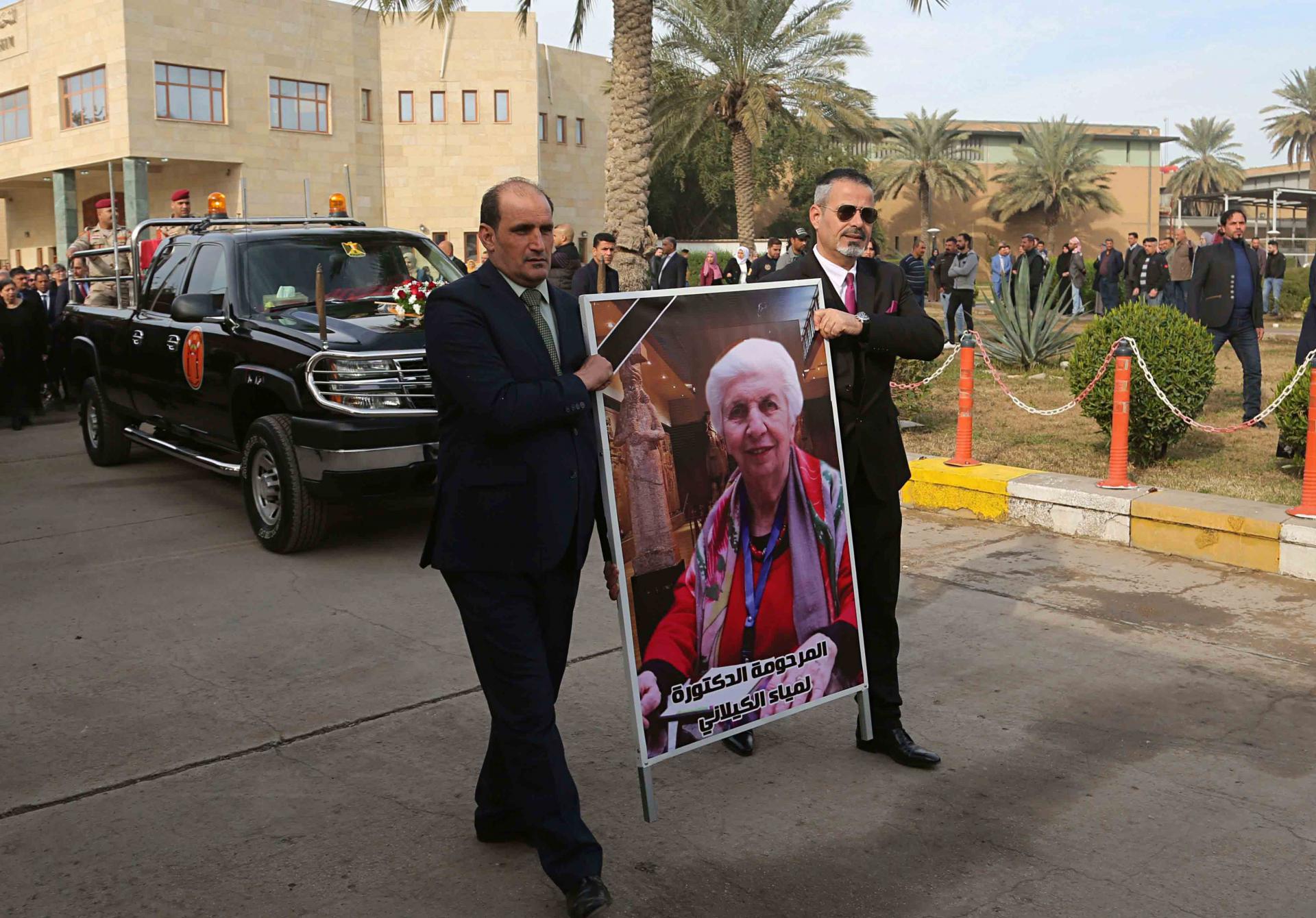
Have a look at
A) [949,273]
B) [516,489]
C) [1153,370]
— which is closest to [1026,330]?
[949,273]

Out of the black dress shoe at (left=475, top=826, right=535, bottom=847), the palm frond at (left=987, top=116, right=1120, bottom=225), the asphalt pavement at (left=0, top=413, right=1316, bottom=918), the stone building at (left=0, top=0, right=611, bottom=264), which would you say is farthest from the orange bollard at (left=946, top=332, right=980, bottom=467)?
the palm frond at (left=987, top=116, right=1120, bottom=225)

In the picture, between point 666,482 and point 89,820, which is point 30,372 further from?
point 666,482

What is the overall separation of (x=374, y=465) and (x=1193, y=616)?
15.3 feet

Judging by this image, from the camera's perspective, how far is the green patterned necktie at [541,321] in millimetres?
3520

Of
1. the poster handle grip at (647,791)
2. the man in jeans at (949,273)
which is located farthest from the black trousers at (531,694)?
the man in jeans at (949,273)

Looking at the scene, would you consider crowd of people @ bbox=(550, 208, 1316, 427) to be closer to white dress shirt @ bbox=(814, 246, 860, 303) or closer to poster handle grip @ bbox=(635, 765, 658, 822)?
white dress shirt @ bbox=(814, 246, 860, 303)

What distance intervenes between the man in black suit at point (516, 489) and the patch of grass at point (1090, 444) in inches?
246

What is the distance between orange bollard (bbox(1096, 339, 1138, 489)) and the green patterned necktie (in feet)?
18.2

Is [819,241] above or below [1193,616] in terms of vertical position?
above

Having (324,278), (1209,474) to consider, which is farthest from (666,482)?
(1209,474)

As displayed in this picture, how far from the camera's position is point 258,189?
4041 cm

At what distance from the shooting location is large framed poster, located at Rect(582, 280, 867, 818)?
145 inches

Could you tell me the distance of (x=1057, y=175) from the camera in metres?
63.6

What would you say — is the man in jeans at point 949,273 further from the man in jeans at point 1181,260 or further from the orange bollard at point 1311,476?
the orange bollard at point 1311,476
